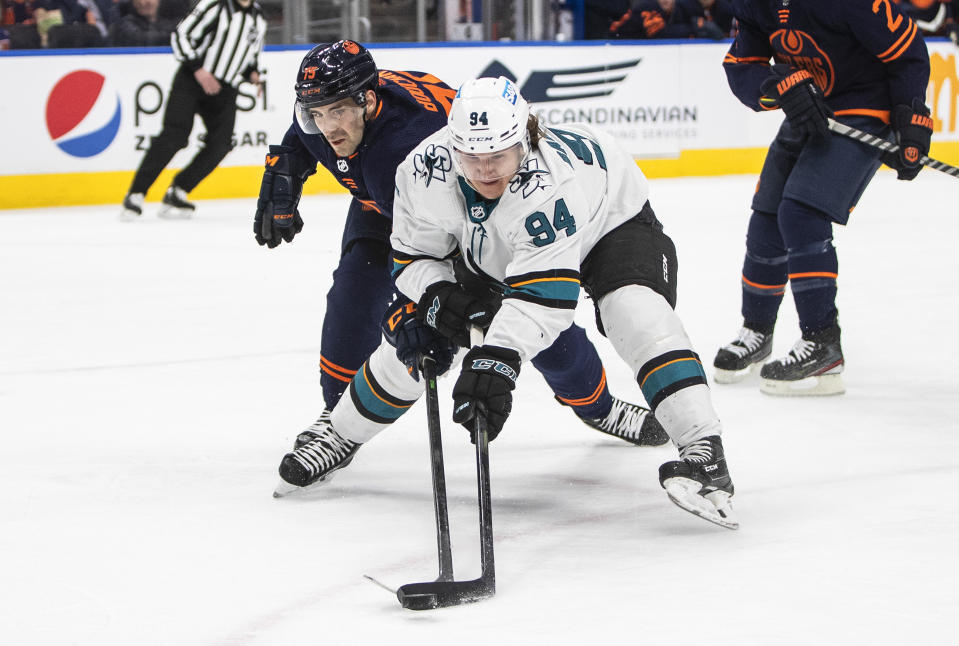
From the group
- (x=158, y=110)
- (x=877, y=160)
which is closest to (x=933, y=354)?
(x=877, y=160)

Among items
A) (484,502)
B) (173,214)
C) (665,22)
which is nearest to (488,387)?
(484,502)

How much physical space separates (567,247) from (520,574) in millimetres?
540

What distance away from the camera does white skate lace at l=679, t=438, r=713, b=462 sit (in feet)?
7.01

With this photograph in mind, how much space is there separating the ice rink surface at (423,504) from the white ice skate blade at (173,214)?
96.0 inches

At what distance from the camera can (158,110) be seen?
7.46 metres

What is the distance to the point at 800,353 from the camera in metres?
3.22

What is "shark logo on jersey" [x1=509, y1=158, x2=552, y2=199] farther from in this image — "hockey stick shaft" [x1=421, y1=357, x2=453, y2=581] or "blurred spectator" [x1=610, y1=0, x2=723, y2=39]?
"blurred spectator" [x1=610, y1=0, x2=723, y2=39]

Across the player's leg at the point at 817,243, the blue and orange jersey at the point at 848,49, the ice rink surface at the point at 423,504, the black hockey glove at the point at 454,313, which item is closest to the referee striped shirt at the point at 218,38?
the ice rink surface at the point at 423,504

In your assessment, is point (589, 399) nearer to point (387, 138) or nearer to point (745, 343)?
point (387, 138)

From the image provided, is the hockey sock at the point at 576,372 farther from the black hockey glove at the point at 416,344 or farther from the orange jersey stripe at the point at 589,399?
the black hockey glove at the point at 416,344

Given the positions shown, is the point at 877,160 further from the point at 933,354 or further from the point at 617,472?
the point at 617,472

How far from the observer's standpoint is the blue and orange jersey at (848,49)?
10.2 ft

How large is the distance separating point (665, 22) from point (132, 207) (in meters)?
4.05

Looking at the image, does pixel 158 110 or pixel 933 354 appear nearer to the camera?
pixel 933 354
